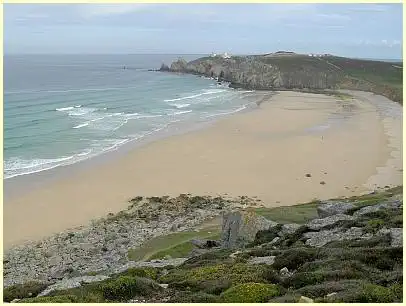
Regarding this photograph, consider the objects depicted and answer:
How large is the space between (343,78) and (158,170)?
106m

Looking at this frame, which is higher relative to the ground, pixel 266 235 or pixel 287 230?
pixel 287 230

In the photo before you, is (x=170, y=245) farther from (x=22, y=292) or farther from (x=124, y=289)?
(x=124, y=289)

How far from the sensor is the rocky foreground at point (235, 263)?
39.6 ft

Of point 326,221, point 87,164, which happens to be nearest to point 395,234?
point 326,221

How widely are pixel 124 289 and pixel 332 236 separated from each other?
10.2 m

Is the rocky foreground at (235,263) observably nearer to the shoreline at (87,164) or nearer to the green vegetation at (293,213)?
the green vegetation at (293,213)

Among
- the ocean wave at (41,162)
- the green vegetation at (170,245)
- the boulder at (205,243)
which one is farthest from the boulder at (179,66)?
the boulder at (205,243)

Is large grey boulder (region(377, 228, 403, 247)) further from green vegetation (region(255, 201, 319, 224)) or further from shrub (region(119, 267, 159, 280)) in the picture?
green vegetation (region(255, 201, 319, 224))

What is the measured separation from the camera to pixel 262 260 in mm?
17141

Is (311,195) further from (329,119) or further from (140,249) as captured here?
(329,119)

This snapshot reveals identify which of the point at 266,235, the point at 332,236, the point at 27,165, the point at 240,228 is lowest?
the point at 27,165

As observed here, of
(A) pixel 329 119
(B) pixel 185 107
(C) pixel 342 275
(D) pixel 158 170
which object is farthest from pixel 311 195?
(B) pixel 185 107

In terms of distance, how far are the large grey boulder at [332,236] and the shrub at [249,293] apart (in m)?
7.82

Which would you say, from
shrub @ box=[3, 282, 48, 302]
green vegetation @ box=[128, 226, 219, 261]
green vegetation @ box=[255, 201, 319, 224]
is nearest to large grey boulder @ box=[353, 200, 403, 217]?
green vegetation @ box=[255, 201, 319, 224]
